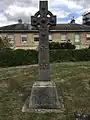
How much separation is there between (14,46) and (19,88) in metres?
36.4

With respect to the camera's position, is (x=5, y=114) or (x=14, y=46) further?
(x=14, y=46)

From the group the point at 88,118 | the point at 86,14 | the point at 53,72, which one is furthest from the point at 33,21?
the point at 86,14

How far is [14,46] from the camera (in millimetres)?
48312

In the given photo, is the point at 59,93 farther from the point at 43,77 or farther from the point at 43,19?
the point at 43,19

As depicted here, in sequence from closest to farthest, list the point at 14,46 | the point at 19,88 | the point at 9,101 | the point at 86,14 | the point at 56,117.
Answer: the point at 56,117, the point at 9,101, the point at 19,88, the point at 14,46, the point at 86,14

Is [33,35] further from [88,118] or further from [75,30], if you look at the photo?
[88,118]

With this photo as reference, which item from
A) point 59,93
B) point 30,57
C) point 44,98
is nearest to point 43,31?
point 44,98

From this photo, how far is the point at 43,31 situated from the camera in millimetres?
10062

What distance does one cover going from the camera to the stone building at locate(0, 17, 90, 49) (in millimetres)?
48438

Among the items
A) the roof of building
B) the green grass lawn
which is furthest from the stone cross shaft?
the roof of building

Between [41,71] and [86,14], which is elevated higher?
[86,14]

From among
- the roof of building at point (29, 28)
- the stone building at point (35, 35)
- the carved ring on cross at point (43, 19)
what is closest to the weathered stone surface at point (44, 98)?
the carved ring on cross at point (43, 19)

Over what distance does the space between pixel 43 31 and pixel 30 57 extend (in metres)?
17.7

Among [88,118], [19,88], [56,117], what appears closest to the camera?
[88,118]
